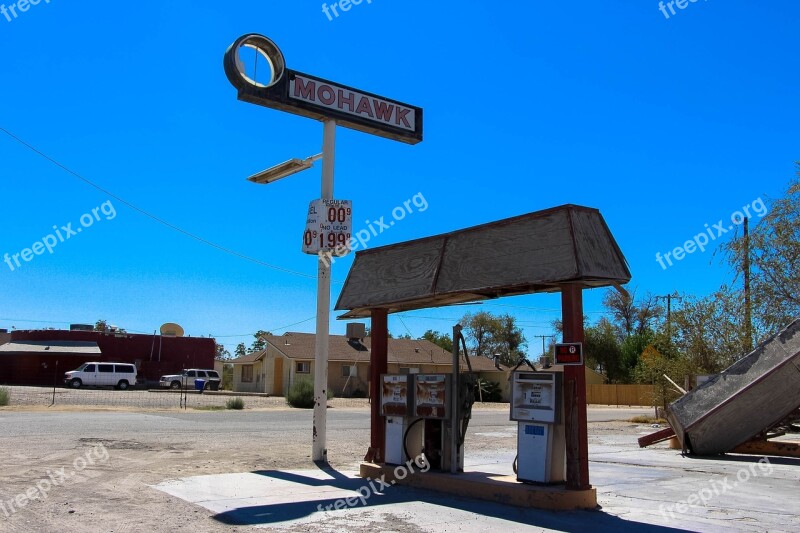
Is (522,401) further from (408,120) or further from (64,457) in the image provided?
(64,457)

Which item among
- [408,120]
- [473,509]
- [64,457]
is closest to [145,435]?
[64,457]

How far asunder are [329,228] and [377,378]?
11.4 ft

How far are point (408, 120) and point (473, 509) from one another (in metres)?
8.56

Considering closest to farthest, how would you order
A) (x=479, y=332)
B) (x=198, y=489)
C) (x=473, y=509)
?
(x=473, y=509), (x=198, y=489), (x=479, y=332)

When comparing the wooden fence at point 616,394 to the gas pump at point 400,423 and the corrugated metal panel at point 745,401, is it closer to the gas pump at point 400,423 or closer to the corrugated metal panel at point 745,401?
the corrugated metal panel at point 745,401

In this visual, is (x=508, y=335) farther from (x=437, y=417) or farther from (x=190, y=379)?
(x=437, y=417)

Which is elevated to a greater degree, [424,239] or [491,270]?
[424,239]

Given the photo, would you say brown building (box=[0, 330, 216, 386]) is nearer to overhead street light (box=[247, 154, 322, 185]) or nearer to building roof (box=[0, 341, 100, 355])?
building roof (box=[0, 341, 100, 355])

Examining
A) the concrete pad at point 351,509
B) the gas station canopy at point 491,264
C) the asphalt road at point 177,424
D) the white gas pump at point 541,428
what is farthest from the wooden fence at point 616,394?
the white gas pump at point 541,428

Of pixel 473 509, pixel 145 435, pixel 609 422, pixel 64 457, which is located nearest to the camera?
pixel 473 509

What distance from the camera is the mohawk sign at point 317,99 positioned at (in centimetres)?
1315

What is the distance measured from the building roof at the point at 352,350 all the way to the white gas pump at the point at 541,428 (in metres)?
39.8

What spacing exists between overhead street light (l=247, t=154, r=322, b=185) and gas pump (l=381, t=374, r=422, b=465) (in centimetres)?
570

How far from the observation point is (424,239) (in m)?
11.3
